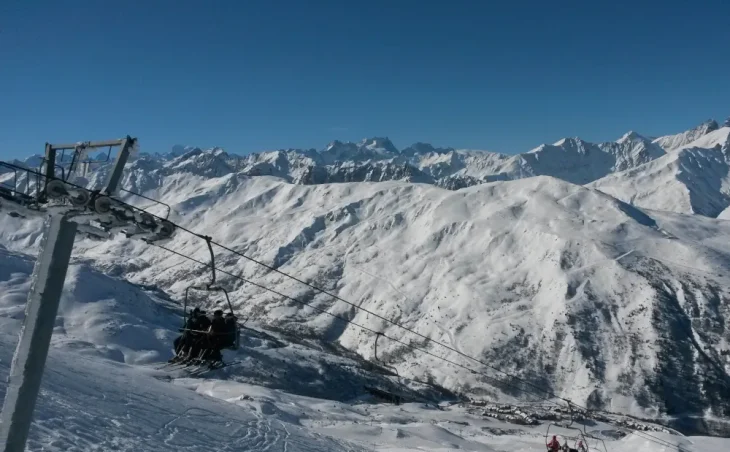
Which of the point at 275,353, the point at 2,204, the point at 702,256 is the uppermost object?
the point at 702,256

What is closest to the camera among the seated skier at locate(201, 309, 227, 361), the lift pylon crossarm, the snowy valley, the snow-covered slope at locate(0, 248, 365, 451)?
the lift pylon crossarm

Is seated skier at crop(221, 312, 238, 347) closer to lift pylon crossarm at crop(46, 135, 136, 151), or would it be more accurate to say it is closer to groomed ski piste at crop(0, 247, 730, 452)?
groomed ski piste at crop(0, 247, 730, 452)

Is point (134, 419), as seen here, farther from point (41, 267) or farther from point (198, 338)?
point (41, 267)

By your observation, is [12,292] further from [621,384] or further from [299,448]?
[621,384]

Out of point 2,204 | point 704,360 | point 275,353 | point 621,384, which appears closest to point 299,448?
point 2,204

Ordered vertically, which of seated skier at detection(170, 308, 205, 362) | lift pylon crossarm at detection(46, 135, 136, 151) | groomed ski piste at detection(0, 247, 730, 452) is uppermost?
lift pylon crossarm at detection(46, 135, 136, 151)

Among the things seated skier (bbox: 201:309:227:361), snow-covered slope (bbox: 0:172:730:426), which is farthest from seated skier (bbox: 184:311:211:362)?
snow-covered slope (bbox: 0:172:730:426)

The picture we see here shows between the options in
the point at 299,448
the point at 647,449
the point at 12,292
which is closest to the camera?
the point at 299,448

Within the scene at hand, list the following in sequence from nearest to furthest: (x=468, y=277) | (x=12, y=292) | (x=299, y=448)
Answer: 1. (x=299, y=448)
2. (x=12, y=292)
3. (x=468, y=277)

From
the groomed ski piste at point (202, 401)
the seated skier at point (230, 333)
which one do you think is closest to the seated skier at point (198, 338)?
the seated skier at point (230, 333)
